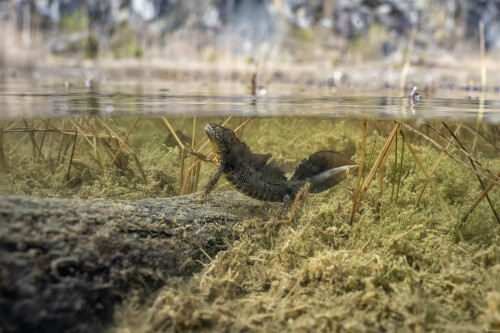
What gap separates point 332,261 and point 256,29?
4061cm

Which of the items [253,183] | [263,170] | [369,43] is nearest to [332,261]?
[253,183]

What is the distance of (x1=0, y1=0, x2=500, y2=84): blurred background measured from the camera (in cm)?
3322

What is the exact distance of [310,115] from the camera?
294 inches

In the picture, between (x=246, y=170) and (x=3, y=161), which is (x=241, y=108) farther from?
(x=3, y=161)

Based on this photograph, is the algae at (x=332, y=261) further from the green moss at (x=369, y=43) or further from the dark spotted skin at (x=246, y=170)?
the green moss at (x=369, y=43)

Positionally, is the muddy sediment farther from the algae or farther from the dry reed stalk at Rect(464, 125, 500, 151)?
the dry reed stalk at Rect(464, 125, 500, 151)

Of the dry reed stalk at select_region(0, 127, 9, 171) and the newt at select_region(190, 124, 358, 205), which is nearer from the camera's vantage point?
the newt at select_region(190, 124, 358, 205)

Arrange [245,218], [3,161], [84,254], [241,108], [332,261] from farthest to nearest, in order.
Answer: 1. [241,108]
2. [3,161]
3. [245,218]
4. [332,261]
5. [84,254]

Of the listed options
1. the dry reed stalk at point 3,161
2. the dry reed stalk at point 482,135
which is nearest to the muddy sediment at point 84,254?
the dry reed stalk at point 3,161

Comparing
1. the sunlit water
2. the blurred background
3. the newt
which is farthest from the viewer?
the blurred background

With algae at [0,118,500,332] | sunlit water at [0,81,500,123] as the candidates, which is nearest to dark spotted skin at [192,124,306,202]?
algae at [0,118,500,332]

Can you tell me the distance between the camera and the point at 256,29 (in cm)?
4094

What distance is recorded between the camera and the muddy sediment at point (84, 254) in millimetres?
2555

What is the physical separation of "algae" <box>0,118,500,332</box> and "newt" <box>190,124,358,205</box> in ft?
0.99
